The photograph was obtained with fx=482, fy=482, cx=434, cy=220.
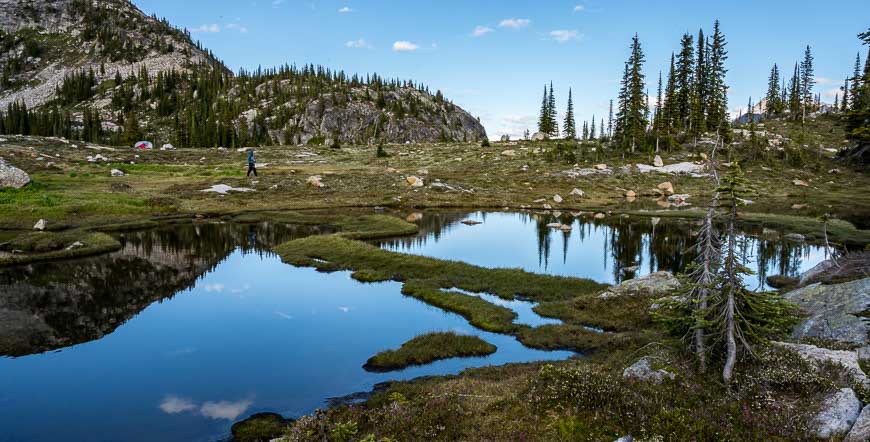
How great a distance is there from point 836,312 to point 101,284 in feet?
119

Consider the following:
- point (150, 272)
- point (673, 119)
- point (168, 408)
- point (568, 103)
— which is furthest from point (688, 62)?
point (168, 408)

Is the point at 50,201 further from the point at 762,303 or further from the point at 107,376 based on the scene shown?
the point at 762,303

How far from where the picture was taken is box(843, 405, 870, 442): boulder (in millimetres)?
8094

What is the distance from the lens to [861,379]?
9.80 meters

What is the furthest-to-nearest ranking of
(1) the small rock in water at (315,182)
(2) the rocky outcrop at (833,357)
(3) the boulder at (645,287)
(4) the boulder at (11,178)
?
(1) the small rock in water at (315,182) → (4) the boulder at (11,178) → (3) the boulder at (645,287) → (2) the rocky outcrop at (833,357)

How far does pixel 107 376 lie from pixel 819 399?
69.5 feet

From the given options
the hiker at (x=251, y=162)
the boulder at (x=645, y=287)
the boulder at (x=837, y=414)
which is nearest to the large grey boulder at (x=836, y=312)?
the boulder at (x=645, y=287)

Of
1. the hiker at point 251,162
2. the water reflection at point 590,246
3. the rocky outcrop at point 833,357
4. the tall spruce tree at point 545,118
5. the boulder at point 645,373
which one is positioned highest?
the tall spruce tree at point 545,118

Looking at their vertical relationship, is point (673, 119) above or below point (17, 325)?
above

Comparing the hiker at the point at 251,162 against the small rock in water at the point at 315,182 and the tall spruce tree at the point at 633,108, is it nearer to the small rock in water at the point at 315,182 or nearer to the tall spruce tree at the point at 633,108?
the small rock in water at the point at 315,182

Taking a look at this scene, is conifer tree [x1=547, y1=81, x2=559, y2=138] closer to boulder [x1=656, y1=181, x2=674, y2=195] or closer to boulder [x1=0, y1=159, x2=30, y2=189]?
boulder [x1=656, y1=181, x2=674, y2=195]

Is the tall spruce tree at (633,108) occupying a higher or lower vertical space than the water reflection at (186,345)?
higher

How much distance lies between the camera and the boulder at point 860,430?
8094mm

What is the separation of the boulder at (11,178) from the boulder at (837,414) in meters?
71.5
